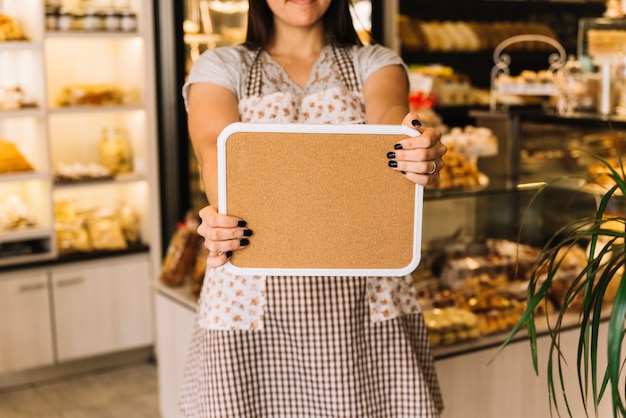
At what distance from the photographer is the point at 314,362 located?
193cm

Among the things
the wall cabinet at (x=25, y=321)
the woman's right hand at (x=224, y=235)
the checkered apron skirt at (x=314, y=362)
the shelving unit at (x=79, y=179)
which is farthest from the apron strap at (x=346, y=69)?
the wall cabinet at (x=25, y=321)

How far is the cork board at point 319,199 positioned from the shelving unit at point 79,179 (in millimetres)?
2902

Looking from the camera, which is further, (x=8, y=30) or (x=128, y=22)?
(x=128, y=22)

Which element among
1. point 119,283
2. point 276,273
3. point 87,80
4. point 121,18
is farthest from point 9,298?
point 276,273

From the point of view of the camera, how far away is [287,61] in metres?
2.00

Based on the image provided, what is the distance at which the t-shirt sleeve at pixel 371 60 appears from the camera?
197 cm

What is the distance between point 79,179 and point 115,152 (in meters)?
0.27

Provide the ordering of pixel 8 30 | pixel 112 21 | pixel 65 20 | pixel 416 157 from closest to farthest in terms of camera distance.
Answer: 1. pixel 416 157
2. pixel 8 30
3. pixel 65 20
4. pixel 112 21

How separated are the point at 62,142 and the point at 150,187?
0.54m

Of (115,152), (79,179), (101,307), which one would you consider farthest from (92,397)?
(115,152)

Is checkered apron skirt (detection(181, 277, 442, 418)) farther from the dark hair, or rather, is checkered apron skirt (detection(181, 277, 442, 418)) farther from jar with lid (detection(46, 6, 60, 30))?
jar with lid (detection(46, 6, 60, 30))

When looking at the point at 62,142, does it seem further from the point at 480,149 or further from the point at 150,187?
the point at 480,149

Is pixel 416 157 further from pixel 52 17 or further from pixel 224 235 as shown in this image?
pixel 52 17

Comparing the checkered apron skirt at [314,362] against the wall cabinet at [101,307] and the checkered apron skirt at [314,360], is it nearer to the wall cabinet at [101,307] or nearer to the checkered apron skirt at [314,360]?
the checkered apron skirt at [314,360]
